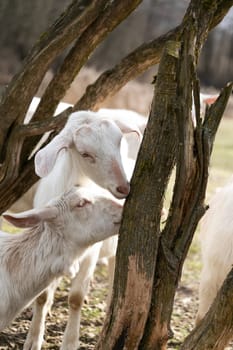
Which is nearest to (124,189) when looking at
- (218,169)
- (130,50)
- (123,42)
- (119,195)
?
(119,195)

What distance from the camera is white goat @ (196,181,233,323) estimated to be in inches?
196

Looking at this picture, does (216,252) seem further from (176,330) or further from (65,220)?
(176,330)

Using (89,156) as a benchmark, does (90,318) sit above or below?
below

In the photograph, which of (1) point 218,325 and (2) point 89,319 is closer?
(1) point 218,325

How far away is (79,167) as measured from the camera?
5160 mm

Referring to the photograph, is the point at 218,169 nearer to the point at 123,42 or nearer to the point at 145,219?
the point at 123,42

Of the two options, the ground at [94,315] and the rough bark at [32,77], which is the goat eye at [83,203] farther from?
the ground at [94,315]

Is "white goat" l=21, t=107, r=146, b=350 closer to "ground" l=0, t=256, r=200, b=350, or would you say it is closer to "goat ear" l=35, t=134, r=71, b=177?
"goat ear" l=35, t=134, r=71, b=177

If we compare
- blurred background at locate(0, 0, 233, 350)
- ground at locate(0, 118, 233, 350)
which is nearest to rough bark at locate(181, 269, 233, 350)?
ground at locate(0, 118, 233, 350)

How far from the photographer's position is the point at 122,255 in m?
4.13

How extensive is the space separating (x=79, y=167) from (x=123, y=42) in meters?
12.8

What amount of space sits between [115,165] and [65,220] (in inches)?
18.9

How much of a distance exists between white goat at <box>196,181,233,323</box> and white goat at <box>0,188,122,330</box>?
0.92 metres

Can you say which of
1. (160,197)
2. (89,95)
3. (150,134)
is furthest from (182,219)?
(89,95)
